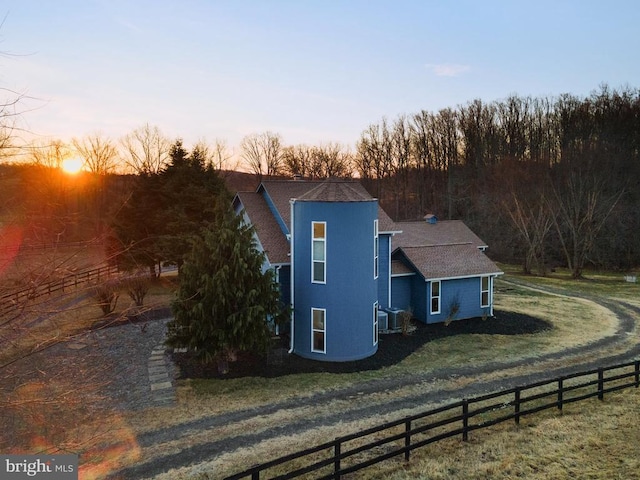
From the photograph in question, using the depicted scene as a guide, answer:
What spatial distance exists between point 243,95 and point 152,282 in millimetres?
15435

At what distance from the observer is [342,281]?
16391 mm

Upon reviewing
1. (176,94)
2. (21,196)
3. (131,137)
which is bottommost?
(21,196)

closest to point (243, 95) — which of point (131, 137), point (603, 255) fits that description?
point (131, 137)

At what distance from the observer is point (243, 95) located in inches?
941

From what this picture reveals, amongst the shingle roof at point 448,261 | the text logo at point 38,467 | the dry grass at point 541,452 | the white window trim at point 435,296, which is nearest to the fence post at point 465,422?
the dry grass at point 541,452

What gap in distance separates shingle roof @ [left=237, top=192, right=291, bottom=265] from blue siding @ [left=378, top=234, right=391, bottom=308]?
14.5 feet

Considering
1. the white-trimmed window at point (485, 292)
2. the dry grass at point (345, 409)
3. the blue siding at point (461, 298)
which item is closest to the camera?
the dry grass at point (345, 409)

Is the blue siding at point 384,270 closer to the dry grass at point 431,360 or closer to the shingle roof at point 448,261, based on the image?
the shingle roof at point 448,261

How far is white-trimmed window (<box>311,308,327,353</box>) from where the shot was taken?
1650 centimetres

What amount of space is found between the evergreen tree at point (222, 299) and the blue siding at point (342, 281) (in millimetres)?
2024

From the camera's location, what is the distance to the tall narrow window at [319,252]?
16.5m

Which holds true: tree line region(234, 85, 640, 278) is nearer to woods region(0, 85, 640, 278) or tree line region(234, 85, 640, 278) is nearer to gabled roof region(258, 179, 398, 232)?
woods region(0, 85, 640, 278)

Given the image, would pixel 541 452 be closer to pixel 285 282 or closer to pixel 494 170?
pixel 285 282

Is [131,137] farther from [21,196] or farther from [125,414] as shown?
[21,196]
